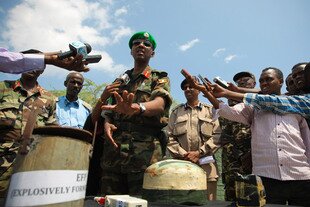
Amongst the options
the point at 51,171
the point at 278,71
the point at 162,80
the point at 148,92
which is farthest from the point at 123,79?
the point at 278,71

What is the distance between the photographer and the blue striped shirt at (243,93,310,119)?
8.46 ft

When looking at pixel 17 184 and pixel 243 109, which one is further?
pixel 243 109

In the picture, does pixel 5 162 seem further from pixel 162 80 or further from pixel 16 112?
pixel 162 80

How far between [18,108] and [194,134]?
2.87m

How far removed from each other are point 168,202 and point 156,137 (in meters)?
1.13

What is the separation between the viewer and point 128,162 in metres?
2.55

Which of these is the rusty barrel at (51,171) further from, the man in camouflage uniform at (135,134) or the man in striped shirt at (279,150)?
the man in striped shirt at (279,150)

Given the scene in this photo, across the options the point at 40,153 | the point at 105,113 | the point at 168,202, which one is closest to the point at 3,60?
the point at 105,113

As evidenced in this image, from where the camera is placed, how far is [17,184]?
104cm

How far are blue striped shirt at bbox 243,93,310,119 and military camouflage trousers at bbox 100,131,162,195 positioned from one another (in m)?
1.09

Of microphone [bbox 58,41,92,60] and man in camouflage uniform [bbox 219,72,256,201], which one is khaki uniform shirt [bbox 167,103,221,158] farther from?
microphone [bbox 58,41,92,60]

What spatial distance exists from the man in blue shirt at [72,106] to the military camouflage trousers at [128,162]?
249 centimetres

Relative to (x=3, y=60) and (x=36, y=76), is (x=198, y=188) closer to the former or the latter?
(x=3, y=60)

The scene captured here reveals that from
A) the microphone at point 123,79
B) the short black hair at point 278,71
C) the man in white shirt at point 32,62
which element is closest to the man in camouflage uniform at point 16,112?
the man in white shirt at point 32,62
